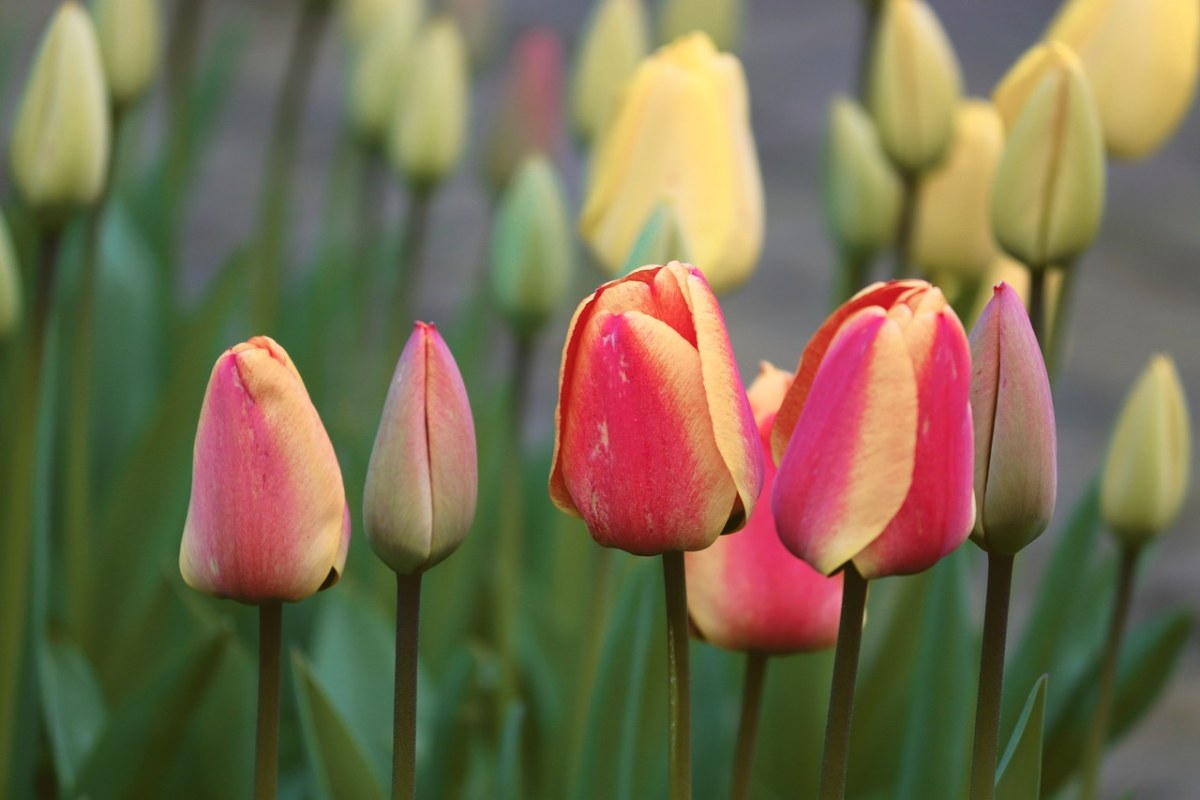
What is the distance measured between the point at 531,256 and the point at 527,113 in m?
0.50

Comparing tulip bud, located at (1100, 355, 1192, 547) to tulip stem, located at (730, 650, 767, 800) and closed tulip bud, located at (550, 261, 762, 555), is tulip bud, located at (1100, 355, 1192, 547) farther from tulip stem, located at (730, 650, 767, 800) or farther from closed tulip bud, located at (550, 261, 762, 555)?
closed tulip bud, located at (550, 261, 762, 555)

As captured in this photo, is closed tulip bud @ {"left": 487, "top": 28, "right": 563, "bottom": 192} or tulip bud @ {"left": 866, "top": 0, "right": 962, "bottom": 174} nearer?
tulip bud @ {"left": 866, "top": 0, "right": 962, "bottom": 174}

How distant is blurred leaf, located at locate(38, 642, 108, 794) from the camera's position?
2.73ft

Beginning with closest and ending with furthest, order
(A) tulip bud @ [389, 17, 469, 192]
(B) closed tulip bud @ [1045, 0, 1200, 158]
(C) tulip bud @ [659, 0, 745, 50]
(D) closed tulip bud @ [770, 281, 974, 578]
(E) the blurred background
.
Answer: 1. (D) closed tulip bud @ [770, 281, 974, 578]
2. (B) closed tulip bud @ [1045, 0, 1200, 158]
3. (A) tulip bud @ [389, 17, 469, 192]
4. (C) tulip bud @ [659, 0, 745, 50]
5. (E) the blurred background

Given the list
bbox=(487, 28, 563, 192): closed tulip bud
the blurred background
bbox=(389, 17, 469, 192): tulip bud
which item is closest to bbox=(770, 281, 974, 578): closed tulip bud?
bbox=(389, 17, 469, 192): tulip bud

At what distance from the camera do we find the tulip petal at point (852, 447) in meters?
0.41

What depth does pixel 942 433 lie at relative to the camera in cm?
42

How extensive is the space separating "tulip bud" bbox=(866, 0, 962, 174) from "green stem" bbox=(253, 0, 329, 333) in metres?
0.51

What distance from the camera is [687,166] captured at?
2.34 feet

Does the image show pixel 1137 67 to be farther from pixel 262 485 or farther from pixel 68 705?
pixel 68 705

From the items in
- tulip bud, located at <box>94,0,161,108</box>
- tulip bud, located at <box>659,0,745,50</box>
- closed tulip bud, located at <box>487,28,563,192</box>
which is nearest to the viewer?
tulip bud, located at <box>94,0,161,108</box>

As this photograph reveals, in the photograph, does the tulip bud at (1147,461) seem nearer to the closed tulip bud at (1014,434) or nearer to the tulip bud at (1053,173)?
the tulip bud at (1053,173)

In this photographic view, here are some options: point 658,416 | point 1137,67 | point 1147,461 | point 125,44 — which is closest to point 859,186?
point 1137,67

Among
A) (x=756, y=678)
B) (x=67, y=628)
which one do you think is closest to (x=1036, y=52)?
(x=756, y=678)
